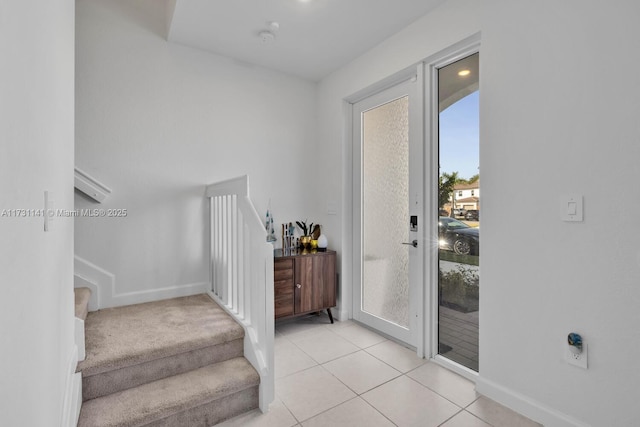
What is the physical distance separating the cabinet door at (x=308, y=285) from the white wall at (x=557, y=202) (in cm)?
147

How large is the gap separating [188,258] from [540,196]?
2.66m

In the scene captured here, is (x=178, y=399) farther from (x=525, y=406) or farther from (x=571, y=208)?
(x=571, y=208)

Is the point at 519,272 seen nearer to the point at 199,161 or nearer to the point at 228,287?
the point at 228,287

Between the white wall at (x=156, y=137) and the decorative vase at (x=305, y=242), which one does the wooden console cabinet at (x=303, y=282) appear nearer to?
the decorative vase at (x=305, y=242)

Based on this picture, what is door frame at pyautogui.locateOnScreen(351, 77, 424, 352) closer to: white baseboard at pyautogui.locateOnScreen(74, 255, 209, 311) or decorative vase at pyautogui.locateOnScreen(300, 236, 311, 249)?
decorative vase at pyautogui.locateOnScreen(300, 236, 311, 249)

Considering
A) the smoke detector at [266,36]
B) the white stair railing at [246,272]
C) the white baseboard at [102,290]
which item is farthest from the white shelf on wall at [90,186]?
the smoke detector at [266,36]

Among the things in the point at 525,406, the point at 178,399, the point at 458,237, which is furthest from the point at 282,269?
the point at 525,406

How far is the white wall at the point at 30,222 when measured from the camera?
0.58 metres

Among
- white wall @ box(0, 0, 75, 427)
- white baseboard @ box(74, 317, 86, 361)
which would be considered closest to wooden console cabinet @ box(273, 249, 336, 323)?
white baseboard @ box(74, 317, 86, 361)

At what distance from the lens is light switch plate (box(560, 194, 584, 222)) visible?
61.4 inches

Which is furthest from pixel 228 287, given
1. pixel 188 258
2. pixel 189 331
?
pixel 188 258

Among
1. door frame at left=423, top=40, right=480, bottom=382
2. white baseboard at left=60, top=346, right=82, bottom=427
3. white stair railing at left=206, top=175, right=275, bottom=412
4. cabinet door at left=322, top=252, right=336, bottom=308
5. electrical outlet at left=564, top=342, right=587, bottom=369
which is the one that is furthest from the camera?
cabinet door at left=322, top=252, right=336, bottom=308

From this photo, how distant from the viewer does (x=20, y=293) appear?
663mm

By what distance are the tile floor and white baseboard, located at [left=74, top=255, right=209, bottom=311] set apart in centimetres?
116
